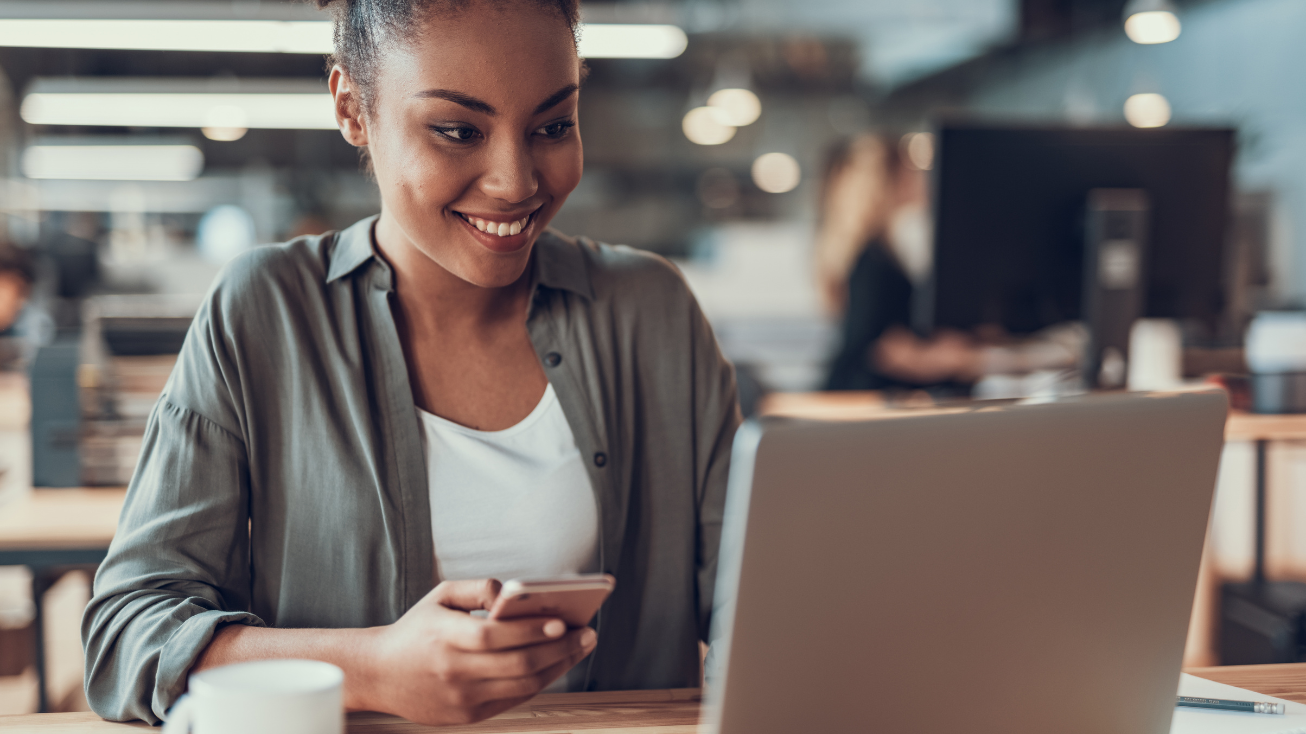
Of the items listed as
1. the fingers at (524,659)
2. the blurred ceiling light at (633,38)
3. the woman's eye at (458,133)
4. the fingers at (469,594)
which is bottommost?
the fingers at (524,659)

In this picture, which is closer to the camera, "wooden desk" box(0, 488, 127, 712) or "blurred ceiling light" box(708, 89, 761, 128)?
"wooden desk" box(0, 488, 127, 712)

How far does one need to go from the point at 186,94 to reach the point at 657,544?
5.65 metres

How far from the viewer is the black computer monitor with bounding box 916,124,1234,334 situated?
6.82ft

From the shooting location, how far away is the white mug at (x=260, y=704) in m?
0.54

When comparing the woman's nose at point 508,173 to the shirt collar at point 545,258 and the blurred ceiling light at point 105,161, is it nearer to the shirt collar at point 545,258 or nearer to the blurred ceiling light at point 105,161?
the shirt collar at point 545,258

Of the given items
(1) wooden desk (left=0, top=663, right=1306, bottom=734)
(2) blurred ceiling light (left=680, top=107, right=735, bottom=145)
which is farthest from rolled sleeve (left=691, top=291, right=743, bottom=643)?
(2) blurred ceiling light (left=680, top=107, right=735, bottom=145)

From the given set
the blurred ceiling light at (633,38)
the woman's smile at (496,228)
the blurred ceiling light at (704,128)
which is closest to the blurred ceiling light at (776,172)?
the blurred ceiling light at (704,128)

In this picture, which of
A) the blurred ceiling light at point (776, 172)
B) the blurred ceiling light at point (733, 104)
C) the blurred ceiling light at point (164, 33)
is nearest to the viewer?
the blurred ceiling light at point (164, 33)

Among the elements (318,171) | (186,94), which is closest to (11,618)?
(186,94)

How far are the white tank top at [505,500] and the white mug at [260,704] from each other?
0.50m

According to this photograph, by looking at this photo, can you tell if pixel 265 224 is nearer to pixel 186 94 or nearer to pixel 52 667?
pixel 186 94

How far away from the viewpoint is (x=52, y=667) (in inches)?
115

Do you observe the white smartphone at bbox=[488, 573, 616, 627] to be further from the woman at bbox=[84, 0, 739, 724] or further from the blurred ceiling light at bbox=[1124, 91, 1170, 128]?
the blurred ceiling light at bbox=[1124, 91, 1170, 128]

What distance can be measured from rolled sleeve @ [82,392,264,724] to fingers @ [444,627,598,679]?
283mm
